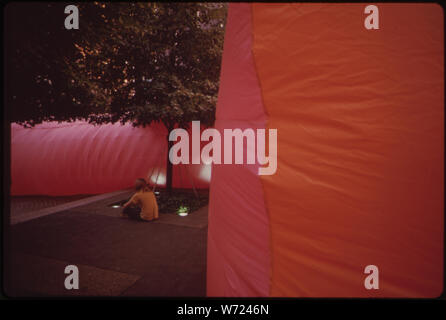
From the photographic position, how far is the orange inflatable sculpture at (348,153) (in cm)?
153

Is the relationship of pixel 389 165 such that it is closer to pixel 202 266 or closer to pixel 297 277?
pixel 297 277

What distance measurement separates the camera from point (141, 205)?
5832 mm

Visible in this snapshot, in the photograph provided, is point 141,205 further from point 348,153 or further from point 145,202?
point 348,153

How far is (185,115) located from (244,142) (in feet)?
17.3

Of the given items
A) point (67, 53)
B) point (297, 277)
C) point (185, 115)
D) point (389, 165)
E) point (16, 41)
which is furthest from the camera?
point (185, 115)

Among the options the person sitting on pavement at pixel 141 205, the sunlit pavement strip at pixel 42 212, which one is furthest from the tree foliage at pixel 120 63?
the sunlit pavement strip at pixel 42 212

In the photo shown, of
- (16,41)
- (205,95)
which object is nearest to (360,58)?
(16,41)

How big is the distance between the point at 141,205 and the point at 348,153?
5.33 meters

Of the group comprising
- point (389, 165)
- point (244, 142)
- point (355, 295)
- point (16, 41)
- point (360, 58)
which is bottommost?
point (355, 295)

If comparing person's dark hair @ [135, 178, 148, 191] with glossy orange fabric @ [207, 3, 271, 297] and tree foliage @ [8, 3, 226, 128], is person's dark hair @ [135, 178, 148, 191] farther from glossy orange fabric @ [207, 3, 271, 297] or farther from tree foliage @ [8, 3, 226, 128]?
glossy orange fabric @ [207, 3, 271, 297]

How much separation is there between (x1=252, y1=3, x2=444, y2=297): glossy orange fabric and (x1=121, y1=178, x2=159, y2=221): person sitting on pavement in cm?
462

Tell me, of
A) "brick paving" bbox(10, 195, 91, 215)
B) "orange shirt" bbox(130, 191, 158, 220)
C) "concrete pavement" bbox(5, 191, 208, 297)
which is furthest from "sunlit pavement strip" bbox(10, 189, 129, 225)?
"brick paving" bbox(10, 195, 91, 215)

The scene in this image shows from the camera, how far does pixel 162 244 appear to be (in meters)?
4.47

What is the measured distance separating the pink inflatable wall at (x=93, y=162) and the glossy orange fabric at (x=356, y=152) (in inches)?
304
